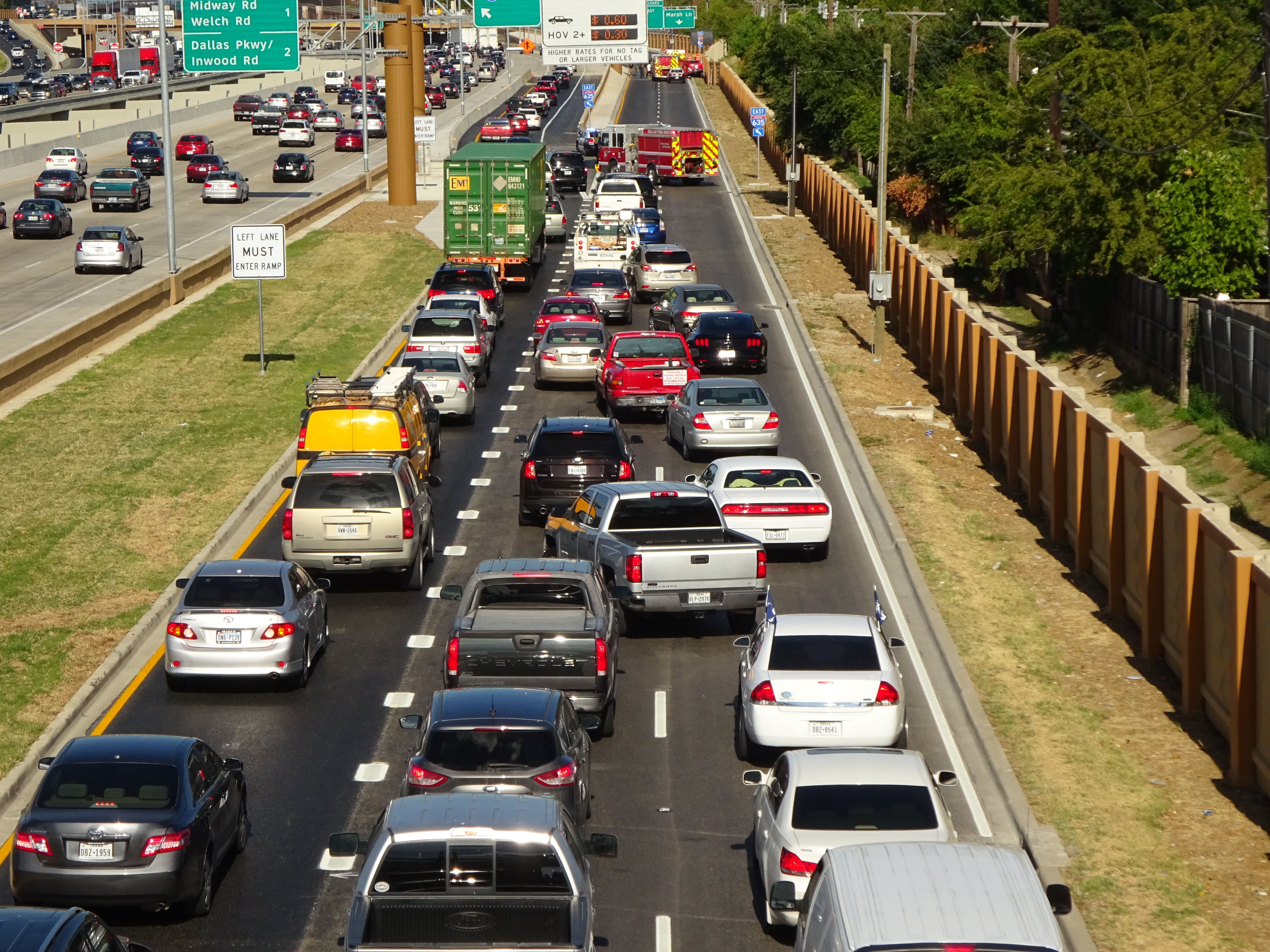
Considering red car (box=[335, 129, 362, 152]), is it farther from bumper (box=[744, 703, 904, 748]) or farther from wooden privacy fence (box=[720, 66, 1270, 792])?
bumper (box=[744, 703, 904, 748])

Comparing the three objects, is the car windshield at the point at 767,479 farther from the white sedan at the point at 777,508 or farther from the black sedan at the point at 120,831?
the black sedan at the point at 120,831

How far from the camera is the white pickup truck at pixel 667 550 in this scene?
20.3m

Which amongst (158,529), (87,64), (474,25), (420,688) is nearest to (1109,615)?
(420,688)

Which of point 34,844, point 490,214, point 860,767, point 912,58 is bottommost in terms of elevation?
point 34,844

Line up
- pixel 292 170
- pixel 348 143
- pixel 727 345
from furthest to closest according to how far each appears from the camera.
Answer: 1. pixel 348 143
2. pixel 292 170
3. pixel 727 345

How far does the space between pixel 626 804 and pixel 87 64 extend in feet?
642

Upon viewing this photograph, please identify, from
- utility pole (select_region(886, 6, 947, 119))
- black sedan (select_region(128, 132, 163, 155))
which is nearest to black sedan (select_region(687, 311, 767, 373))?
utility pole (select_region(886, 6, 947, 119))

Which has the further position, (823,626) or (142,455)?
(142,455)

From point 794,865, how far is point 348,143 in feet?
301

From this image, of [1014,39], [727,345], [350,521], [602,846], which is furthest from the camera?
[1014,39]

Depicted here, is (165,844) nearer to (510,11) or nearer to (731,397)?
(731,397)

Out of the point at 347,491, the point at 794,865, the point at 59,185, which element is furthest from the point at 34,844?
the point at 59,185

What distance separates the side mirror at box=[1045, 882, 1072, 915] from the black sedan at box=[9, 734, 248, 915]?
6.17m

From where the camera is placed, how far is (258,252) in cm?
3981
